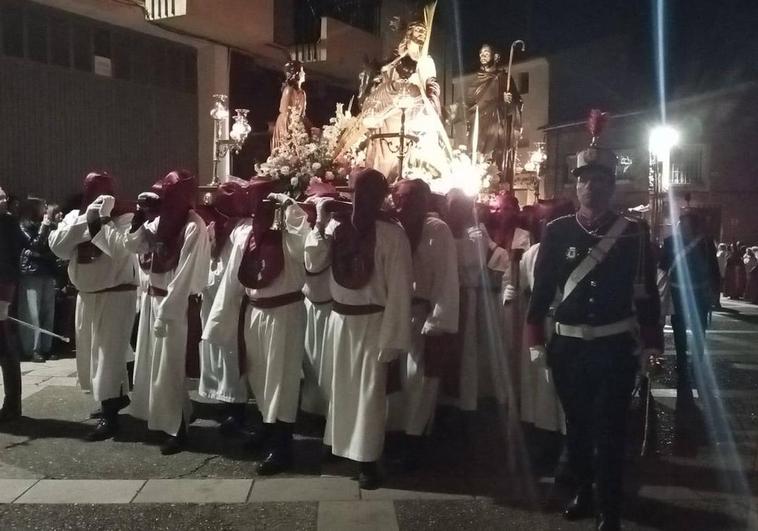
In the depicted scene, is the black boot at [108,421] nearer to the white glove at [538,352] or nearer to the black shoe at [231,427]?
the black shoe at [231,427]

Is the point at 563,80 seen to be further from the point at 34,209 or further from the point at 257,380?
the point at 257,380

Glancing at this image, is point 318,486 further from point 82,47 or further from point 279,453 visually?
point 82,47

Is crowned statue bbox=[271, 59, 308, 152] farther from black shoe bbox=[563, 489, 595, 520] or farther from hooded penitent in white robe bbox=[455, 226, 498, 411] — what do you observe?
black shoe bbox=[563, 489, 595, 520]

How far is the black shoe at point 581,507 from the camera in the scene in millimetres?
4445

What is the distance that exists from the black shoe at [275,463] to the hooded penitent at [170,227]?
158cm

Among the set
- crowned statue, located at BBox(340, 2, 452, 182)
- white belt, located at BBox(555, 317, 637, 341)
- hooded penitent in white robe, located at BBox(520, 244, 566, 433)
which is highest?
crowned statue, located at BBox(340, 2, 452, 182)

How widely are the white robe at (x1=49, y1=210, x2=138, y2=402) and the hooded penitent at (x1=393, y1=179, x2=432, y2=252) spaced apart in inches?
85.5

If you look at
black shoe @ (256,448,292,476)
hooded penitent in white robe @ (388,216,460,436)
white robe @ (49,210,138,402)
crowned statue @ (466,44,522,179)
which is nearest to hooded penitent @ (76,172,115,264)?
white robe @ (49,210,138,402)

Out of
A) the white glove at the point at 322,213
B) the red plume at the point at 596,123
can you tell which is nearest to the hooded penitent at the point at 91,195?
the white glove at the point at 322,213

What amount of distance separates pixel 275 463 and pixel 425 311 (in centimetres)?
154

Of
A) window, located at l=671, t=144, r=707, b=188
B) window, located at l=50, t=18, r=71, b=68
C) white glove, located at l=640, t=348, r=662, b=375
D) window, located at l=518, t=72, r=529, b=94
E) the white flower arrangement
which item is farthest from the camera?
window, located at l=518, t=72, r=529, b=94

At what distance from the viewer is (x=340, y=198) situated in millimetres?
5539

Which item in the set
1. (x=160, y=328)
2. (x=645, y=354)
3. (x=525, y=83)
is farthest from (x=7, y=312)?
(x=525, y=83)

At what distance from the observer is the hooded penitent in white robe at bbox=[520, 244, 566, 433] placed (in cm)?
560
